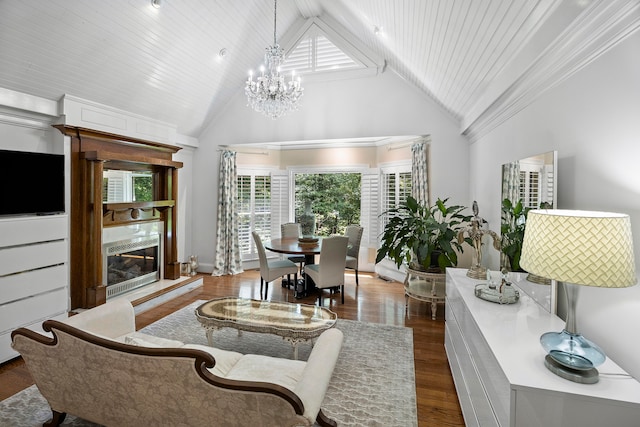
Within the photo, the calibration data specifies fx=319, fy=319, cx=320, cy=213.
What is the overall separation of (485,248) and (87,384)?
12.0 feet

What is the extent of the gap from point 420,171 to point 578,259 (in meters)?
3.92

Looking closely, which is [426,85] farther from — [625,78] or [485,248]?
[625,78]

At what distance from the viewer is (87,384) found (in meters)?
1.67

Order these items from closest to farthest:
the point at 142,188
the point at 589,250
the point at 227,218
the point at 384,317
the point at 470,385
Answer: the point at 589,250
the point at 470,385
the point at 384,317
the point at 142,188
the point at 227,218

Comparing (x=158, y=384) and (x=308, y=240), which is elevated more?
(x=308, y=240)

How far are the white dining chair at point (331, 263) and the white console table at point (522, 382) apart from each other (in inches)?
82.2

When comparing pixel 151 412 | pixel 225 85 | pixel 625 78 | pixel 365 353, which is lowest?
pixel 365 353

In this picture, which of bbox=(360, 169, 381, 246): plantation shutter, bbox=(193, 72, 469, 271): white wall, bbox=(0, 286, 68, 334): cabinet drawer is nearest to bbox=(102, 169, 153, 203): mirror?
bbox=(0, 286, 68, 334): cabinet drawer

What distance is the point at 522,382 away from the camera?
48.1 inches

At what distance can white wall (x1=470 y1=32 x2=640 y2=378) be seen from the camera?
4.33ft

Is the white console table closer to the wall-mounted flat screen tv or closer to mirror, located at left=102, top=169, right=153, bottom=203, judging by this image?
the wall-mounted flat screen tv

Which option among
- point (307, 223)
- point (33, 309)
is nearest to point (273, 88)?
point (307, 223)

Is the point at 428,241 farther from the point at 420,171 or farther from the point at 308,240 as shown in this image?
the point at 308,240

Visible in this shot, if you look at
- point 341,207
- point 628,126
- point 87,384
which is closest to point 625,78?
point 628,126
